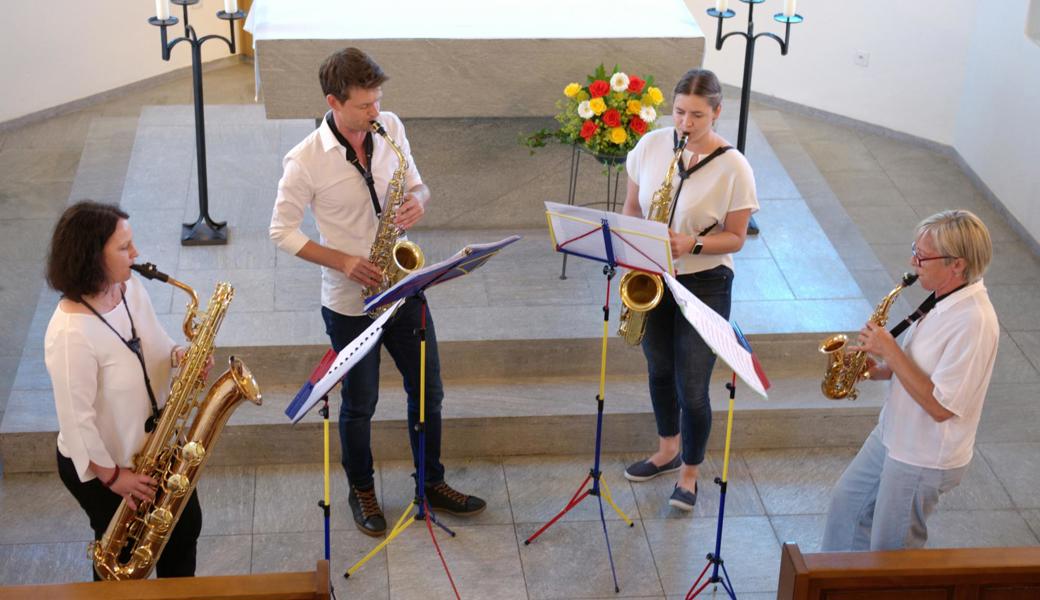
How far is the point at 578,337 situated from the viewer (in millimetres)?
5555

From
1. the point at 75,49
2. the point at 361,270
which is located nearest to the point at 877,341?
the point at 361,270

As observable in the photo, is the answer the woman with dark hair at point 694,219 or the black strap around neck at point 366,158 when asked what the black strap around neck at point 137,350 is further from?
the woman with dark hair at point 694,219

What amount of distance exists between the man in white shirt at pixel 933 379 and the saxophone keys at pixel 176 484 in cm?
206

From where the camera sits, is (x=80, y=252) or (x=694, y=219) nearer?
(x=80, y=252)

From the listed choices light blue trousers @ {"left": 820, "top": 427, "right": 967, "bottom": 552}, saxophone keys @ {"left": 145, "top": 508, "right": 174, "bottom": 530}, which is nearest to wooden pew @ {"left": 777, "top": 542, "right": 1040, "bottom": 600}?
light blue trousers @ {"left": 820, "top": 427, "right": 967, "bottom": 552}

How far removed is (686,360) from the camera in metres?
4.62

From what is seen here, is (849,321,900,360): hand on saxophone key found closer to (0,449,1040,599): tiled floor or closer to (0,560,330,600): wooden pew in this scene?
(0,449,1040,599): tiled floor

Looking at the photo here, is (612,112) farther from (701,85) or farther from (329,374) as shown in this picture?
(329,374)

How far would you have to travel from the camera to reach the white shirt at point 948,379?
11.8 ft

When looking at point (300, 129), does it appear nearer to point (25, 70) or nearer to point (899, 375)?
point (25, 70)

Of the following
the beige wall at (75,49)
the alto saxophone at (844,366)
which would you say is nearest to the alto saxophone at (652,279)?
the alto saxophone at (844,366)

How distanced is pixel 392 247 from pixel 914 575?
2.01 meters

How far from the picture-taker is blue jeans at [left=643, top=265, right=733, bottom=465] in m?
4.55

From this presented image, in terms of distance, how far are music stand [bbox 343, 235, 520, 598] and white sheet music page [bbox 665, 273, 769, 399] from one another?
56 cm
